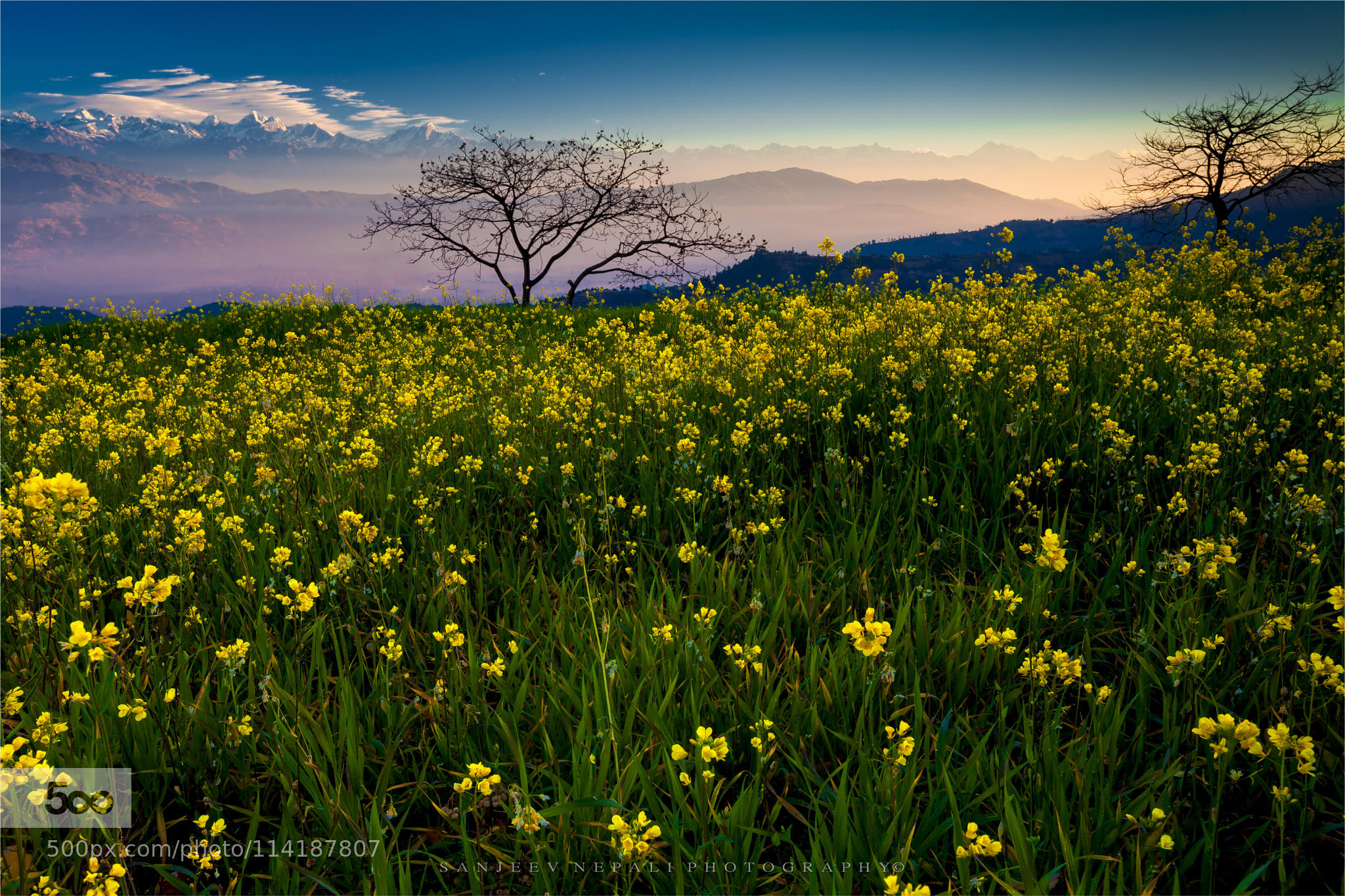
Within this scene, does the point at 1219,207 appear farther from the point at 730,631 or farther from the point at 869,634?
the point at 869,634

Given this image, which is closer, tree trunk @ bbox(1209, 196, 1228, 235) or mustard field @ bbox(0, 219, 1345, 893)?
mustard field @ bbox(0, 219, 1345, 893)

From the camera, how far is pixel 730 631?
10.4 feet

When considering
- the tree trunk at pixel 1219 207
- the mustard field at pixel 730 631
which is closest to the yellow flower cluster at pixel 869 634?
the mustard field at pixel 730 631

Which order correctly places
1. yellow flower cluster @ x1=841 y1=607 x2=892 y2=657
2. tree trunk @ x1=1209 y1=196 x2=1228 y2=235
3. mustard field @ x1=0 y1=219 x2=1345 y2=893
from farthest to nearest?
tree trunk @ x1=1209 y1=196 x2=1228 y2=235 < mustard field @ x1=0 y1=219 x2=1345 y2=893 < yellow flower cluster @ x1=841 y1=607 x2=892 y2=657

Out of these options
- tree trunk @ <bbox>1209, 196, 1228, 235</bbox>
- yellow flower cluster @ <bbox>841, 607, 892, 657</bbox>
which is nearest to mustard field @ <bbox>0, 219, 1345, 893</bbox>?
yellow flower cluster @ <bbox>841, 607, 892, 657</bbox>

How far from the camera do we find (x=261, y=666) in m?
3.02

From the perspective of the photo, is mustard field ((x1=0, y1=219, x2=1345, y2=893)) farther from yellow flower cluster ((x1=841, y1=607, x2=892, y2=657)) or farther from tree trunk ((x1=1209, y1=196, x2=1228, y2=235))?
tree trunk ((x1=1209, y1=196, x2=1228, y2=235))

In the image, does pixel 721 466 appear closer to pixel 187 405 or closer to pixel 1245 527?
pixel 1245 527

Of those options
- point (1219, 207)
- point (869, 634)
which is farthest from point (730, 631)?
point (1219, 207)

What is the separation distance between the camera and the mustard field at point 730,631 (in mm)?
2176

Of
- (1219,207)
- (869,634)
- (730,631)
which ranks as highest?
(1219,207)

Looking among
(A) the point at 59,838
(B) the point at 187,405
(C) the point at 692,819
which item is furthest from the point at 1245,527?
(B) the point at 187,405

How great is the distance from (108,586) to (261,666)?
1650 millimetres

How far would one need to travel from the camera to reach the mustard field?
7.14 ft
